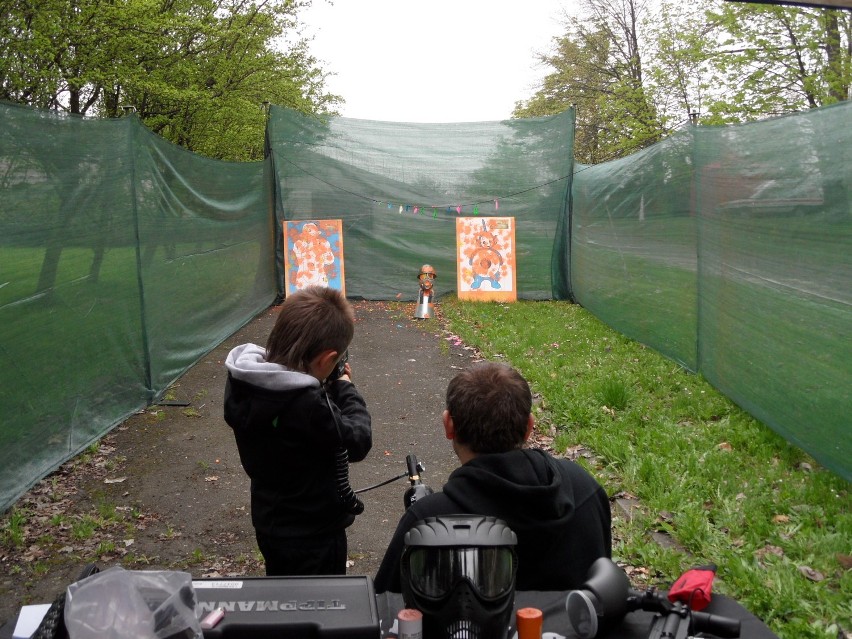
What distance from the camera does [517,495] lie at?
1.68m

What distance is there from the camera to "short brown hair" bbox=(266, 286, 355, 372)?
219 centimetres

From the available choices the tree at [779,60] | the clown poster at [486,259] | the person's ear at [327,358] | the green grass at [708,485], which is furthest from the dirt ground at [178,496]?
the tree at [779,60]

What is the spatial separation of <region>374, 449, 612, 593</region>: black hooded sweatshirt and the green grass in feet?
4.44

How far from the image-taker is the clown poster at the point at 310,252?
39.9 ft

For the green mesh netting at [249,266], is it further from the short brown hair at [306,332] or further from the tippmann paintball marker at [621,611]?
the tippmann paintball marker at [621,611]

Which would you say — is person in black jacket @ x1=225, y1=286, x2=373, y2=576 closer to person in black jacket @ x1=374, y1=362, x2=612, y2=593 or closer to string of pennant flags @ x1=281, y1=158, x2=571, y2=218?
person in black jacket @ x1=374, y1=362, x2=612, y2=593

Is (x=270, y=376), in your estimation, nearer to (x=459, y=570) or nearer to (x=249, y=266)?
(x=459, y=570)

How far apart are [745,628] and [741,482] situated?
2825 mm

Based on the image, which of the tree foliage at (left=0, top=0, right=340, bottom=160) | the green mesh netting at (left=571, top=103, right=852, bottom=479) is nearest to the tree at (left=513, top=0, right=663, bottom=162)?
the tree foliage at (left=0, top=0, right=340, bottom=160)

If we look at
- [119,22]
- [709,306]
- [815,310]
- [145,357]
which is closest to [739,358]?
[709,306]

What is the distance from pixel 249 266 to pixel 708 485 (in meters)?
7.50

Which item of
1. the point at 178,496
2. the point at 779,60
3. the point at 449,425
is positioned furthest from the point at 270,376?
the point at 779,60

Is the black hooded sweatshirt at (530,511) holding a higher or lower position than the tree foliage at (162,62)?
lower

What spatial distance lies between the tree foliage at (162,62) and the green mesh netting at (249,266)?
1304mm
